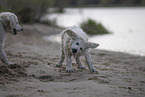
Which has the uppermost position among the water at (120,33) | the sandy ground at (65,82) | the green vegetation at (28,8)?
the green vegetation at (28,8)

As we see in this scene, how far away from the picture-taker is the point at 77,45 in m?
5.48

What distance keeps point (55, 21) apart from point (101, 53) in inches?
471

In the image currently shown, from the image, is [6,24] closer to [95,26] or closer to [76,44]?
[76,44]

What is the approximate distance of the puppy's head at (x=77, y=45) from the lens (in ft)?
17.8

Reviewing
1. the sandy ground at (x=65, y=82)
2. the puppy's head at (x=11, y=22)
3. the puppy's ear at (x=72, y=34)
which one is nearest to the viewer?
the sandy ground at (x=65, y=82)

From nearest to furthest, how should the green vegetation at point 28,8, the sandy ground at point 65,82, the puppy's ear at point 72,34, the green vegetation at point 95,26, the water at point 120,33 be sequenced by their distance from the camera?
the sandy ground at point 65,82
the puppy's ear at point 72,34
the water at point 120,33
the green vegetation at point 95,26
the green vegetation at point 28,8

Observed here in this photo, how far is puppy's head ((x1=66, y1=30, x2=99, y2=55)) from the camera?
544 cm

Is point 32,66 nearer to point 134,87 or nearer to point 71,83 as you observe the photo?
point 71,83

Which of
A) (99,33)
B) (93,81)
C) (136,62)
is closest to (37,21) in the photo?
(99,33)

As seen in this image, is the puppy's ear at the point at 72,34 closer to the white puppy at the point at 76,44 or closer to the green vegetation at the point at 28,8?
the white puppy at the point at 76,44

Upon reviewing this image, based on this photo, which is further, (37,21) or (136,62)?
(37,21)

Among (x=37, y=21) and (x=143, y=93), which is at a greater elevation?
(x=37, y=21)

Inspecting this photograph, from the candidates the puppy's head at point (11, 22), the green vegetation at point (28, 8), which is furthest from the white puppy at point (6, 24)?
the green vegetation at point (28, 8)

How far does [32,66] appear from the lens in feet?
20.7
